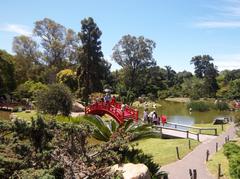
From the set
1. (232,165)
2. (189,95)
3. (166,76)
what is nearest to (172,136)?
(232,165)

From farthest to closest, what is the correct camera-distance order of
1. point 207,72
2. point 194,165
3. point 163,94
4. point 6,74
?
point 207,72
point 163,94
point 6,74
point 194,165

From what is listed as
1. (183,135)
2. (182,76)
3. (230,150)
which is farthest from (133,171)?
(182,76)

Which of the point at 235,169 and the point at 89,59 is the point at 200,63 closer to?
the point at 89,59

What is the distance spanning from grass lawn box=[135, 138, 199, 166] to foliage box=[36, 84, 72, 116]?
11.3m

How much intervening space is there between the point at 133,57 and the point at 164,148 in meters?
51.2

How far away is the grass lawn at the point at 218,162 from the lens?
16.1 meters

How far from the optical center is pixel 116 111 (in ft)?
95.9

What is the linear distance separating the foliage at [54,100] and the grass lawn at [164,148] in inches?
443

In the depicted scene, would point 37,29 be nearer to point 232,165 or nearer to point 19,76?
point 19,76

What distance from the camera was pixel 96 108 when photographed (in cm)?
3219

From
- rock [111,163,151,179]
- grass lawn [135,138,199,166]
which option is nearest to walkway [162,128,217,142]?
grass lawn [135,138,199,166]

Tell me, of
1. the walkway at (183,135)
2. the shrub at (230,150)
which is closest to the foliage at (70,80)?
the walkway at (183,135)

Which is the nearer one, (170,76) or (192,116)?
(192,116)

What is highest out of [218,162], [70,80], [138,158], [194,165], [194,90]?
[70,80]
